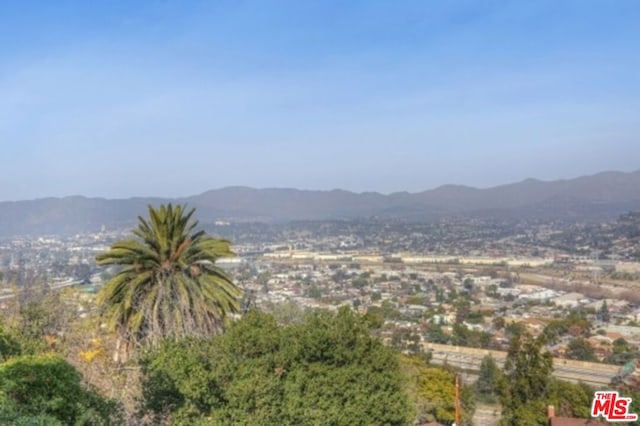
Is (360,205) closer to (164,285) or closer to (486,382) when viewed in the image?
(486,382)

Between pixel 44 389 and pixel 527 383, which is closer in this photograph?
pixel 44 389

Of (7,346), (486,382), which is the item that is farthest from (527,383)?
(7,346)

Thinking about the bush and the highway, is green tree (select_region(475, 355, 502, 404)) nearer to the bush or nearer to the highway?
the highway

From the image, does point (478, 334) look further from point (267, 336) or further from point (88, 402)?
point (88, 402)

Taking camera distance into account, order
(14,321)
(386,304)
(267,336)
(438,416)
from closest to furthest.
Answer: (267,336), (14,321), (438,416), (386,304)

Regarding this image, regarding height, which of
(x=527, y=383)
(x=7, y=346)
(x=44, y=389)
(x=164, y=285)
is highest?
(x=164, y=285)

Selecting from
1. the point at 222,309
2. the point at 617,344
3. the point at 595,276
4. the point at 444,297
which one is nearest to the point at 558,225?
the point at 595,276

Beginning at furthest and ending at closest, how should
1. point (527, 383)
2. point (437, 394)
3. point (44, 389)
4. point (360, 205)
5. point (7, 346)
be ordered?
point (360, 205) < point (437, 394) < point (527, 383) < point (7, 346) < point (44, 389)
